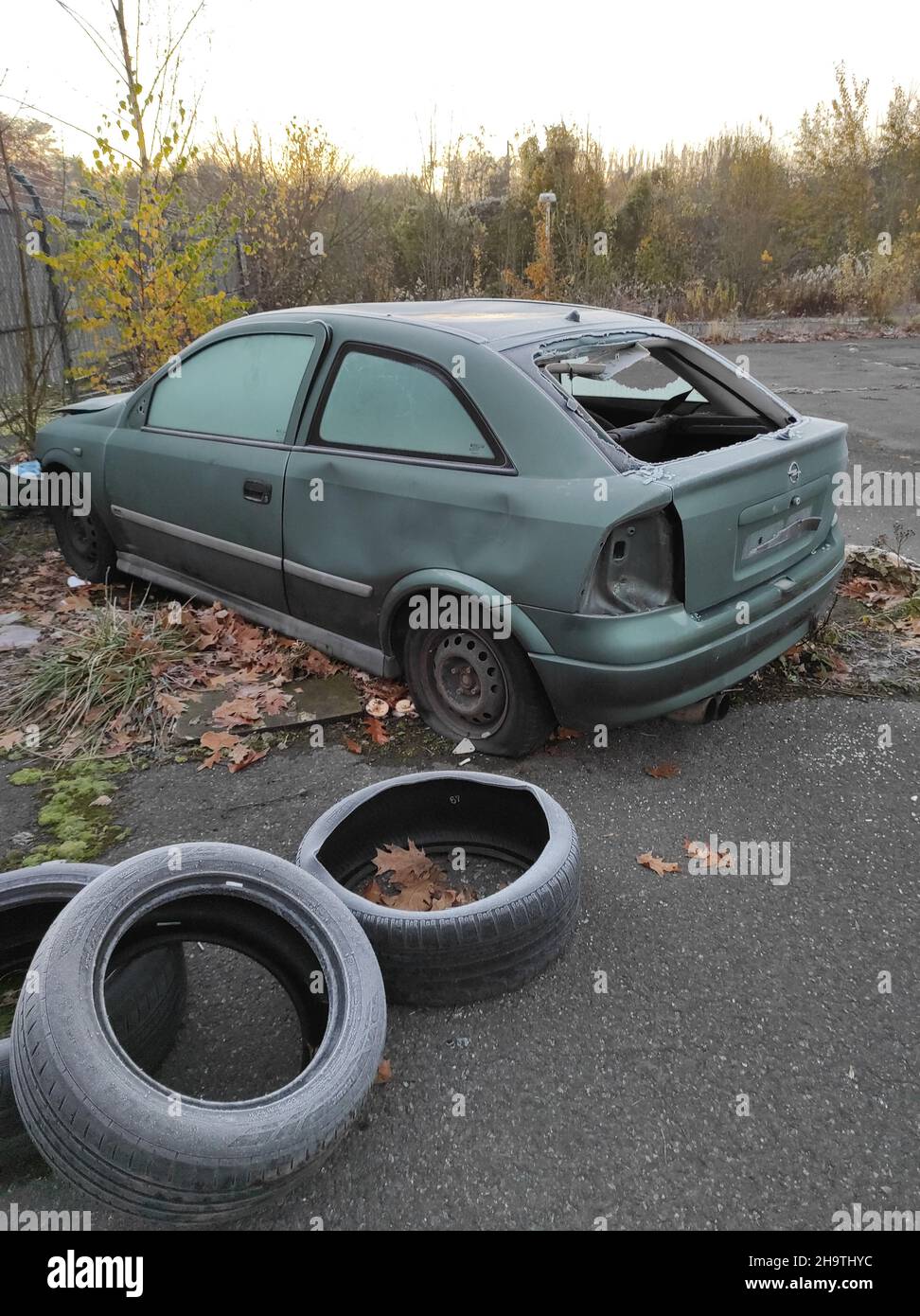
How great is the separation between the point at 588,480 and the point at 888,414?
27.5 feet

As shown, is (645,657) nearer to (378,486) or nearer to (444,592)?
(444,592)

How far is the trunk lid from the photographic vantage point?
327 cm

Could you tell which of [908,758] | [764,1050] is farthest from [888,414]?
[764,1050]

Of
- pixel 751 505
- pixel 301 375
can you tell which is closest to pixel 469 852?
pixel 751 505

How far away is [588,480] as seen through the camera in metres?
3.16

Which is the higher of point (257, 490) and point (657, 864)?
point (257, 490)

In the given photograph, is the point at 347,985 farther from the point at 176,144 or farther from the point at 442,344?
the point at 176,144

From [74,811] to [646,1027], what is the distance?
2.28 meters

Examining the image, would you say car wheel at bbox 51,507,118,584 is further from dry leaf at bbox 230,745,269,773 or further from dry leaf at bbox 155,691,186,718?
dry leaf at bbox 230,745,269,773

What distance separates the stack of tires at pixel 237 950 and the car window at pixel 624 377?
6.43 ft

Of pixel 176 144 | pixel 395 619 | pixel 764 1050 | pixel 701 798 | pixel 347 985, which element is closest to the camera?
pixel 347 985

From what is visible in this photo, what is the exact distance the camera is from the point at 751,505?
11.3 feet

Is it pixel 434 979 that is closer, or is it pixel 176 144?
pixel 434 979

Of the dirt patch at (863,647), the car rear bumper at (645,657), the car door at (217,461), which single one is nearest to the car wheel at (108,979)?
the car rear bumper at (645,657)
